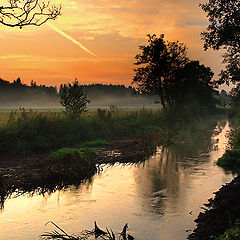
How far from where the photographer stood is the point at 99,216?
34.8 feet

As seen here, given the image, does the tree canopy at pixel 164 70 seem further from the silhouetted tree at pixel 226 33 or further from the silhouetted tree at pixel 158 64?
the silhouetted tree at pixel 226 33

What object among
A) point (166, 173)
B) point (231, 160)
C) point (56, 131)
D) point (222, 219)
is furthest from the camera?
point (56, 131)

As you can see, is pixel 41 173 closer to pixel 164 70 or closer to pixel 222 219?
pixel 222 219

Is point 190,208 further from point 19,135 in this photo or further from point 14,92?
point 14,92

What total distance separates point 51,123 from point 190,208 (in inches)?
626

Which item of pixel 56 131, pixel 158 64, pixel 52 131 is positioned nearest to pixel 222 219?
pixel 52 131

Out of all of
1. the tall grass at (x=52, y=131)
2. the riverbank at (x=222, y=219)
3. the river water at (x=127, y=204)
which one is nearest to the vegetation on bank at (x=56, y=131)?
the tall grass at (x=52, y=131)

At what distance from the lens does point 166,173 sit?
54.8ft

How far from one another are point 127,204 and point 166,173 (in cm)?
530

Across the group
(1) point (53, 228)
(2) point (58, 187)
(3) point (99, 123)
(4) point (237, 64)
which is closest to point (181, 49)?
(4) point (237, 64)

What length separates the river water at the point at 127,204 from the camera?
9602 millimetres

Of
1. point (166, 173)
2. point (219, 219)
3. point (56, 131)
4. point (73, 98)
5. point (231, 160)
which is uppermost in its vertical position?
point (73, 98)

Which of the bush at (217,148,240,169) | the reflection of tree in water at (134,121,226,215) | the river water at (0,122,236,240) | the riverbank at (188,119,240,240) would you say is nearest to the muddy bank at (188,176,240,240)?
the riverbank at (188,119,240,240)

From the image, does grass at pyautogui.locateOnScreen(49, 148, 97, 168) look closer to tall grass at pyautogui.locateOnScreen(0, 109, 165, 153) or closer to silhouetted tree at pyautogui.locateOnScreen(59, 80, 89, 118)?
tall grass at pyautogui.locateOnScreen(0, 109, 165, 153)
